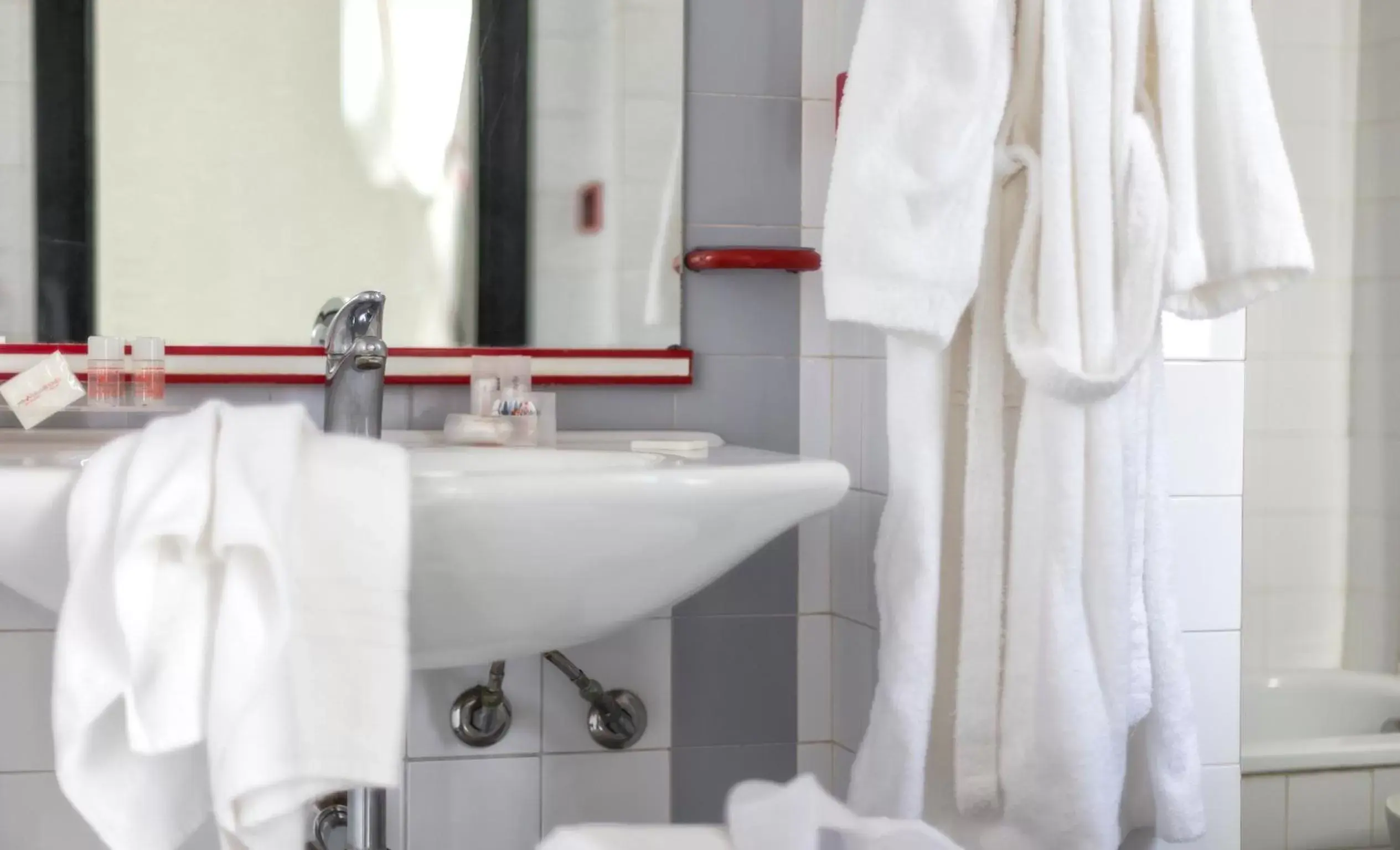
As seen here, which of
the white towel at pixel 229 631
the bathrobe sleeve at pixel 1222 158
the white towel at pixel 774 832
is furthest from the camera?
the bathrobe sleeve at pixel 1222 158

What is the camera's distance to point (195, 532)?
0.84 metres

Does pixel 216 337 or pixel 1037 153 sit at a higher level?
pixel 1037 153

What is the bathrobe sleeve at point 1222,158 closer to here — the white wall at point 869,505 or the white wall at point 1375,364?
the white wall at point 869,505

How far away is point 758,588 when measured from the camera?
64.9 inches

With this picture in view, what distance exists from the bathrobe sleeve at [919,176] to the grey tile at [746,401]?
468 mm

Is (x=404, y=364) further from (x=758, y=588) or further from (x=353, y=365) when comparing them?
(x=758, y=588)

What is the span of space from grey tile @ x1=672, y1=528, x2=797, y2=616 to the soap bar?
0.29 meters

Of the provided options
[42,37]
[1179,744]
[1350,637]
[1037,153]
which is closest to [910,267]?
[1037,153]

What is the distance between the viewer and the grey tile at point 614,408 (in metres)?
1.58

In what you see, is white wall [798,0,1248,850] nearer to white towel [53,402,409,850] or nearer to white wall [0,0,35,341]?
white towel [53,402,409,850]

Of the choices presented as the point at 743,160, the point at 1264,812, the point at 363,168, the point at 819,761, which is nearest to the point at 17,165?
the point at 363,168

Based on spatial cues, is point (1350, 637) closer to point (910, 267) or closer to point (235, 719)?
point (910, 267)

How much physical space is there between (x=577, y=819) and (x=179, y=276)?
31.3 inches

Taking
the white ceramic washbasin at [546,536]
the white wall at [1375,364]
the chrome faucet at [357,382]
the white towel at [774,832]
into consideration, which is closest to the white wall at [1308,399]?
the white wall at [1375,364]
